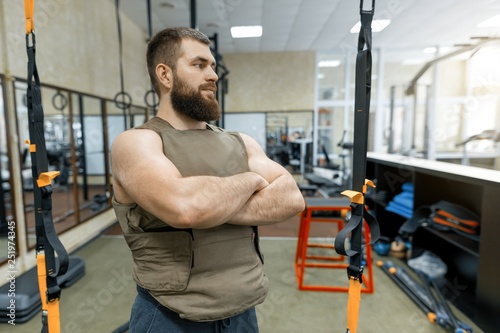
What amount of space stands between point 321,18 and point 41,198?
551cm

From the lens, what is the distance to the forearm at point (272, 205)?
3.33 feet

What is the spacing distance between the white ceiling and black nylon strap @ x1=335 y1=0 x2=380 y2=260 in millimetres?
3678

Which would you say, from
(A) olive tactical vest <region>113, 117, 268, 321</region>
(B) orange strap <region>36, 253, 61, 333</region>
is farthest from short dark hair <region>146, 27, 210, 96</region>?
(B) orange strap <region>36, 253, 61, 333</region>

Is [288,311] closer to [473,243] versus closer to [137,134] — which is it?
[473,243]

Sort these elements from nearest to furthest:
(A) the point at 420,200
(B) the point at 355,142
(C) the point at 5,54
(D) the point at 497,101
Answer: (B) the point at 355,142
(C) the point at 5,54
(A) the point at 420,200
(D) the point at 497,101

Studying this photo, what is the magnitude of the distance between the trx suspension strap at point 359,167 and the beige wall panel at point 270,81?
23.4ft

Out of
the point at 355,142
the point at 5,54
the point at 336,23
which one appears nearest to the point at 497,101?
the point at 336,23

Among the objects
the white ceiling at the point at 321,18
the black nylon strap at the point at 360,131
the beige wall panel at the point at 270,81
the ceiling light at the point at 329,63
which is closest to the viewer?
the black nylon strap at the point at 360,131

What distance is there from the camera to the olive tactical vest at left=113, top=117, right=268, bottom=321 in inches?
38.0

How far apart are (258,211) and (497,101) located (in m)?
9.23

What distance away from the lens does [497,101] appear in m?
7.53

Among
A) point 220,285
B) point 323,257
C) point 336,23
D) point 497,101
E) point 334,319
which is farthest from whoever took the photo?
point 497,101

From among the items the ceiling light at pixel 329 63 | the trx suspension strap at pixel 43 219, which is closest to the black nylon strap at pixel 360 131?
the trx suspension strap at pixel 43 219

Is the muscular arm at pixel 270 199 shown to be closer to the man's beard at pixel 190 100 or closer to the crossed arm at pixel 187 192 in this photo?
the crossed arm at pixel 187 192
